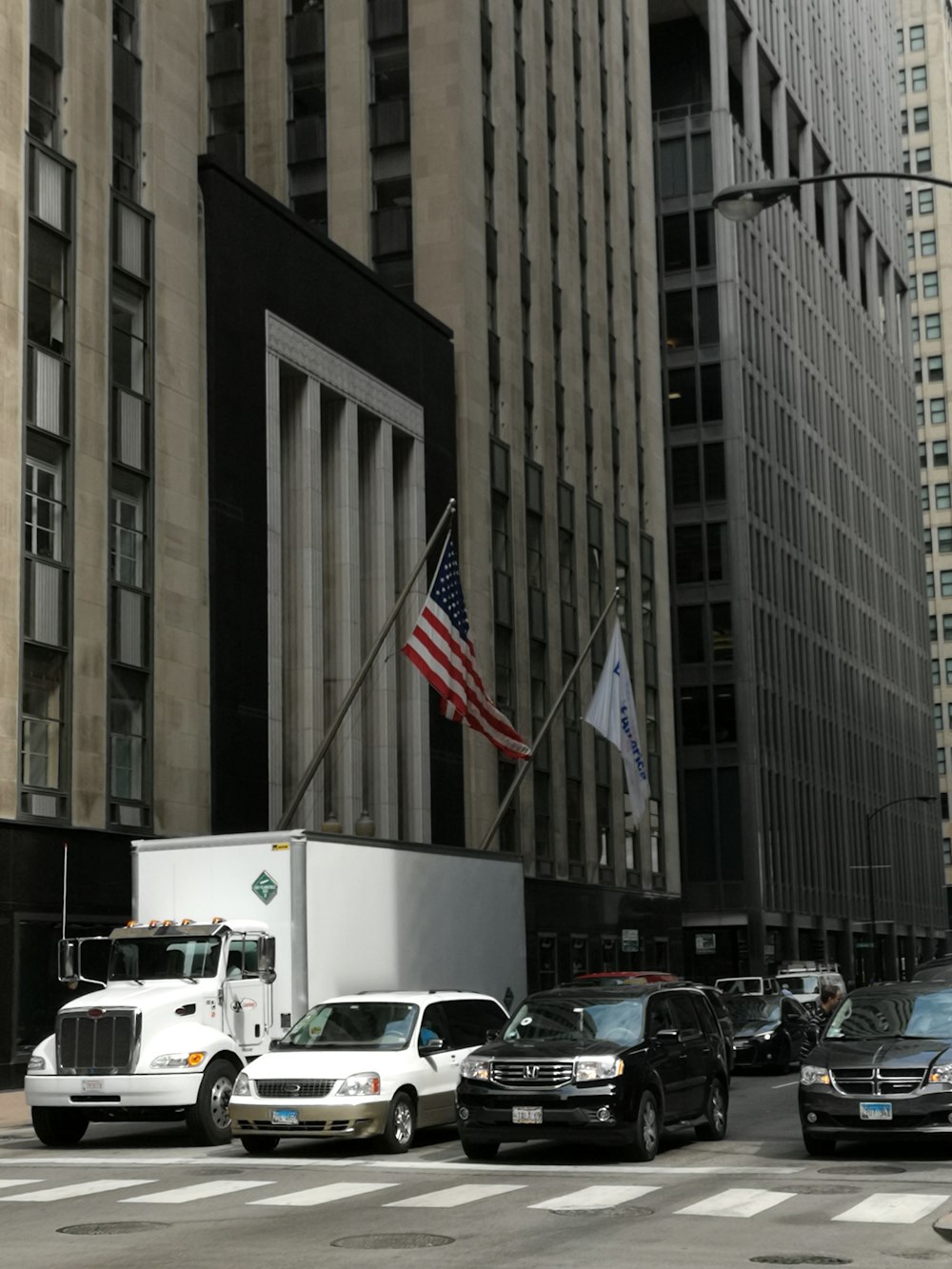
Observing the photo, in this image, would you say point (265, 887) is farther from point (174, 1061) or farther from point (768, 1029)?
point (768, 1029)

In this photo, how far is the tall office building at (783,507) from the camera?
79812 millimetres

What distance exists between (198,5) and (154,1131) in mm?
25329

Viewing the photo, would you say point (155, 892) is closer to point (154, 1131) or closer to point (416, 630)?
point (154, 1131)

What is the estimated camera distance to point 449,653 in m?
33.5

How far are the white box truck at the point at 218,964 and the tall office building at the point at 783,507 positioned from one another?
5489 cm

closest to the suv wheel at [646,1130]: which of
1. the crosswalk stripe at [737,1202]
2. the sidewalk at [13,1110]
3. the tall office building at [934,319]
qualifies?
the crosswalk stripe at [737,1202]

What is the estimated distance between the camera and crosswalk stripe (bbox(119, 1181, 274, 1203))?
611 inches

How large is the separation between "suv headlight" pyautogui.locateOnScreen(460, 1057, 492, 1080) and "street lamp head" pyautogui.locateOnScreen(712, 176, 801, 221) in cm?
886

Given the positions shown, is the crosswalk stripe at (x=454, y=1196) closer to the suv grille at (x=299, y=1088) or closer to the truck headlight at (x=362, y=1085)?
the truck headlight at (x=362, y=1085)

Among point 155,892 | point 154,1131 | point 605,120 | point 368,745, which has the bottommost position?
point 154,1131

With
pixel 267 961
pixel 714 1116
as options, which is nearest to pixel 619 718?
pixel 267 961

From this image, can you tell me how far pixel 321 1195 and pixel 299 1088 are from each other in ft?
11.2

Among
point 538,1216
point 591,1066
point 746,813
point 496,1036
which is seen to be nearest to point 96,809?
point 496,1036

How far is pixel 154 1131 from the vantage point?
75.8 ft
